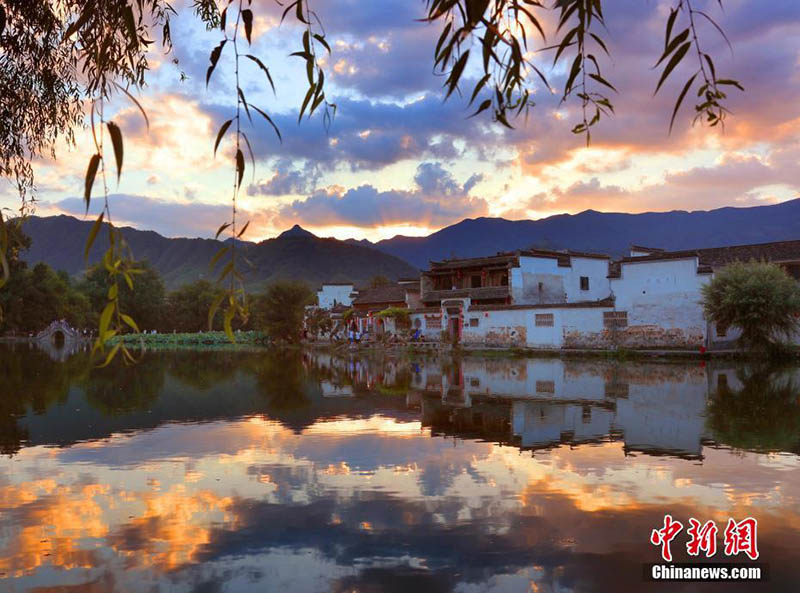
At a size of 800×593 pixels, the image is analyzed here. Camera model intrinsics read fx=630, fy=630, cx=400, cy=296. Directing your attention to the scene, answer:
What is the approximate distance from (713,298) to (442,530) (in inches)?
1052

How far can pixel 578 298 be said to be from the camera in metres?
45.6

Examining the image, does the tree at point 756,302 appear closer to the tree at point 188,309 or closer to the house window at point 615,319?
the house window at point 615,319

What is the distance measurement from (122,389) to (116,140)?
1914cm

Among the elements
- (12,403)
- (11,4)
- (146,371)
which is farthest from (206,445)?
(146,371)

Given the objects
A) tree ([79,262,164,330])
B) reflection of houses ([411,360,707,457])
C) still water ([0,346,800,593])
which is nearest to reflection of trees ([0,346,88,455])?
still water ([0,346,800,593])

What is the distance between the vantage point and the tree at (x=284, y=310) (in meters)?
57.0

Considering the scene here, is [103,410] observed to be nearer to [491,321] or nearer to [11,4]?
[11,4]

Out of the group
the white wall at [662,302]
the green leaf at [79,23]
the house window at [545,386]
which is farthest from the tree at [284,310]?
the green leaf at [79,23]

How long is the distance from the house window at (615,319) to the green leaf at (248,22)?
1365 inches

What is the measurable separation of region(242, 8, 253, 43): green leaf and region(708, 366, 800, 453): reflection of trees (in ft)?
30.6

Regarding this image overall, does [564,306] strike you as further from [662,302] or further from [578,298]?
[578,298]

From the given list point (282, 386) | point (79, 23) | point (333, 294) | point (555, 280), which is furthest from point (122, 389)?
point (333, 294)

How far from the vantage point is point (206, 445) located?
1024 cm

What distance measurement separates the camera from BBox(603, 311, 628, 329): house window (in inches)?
1375
